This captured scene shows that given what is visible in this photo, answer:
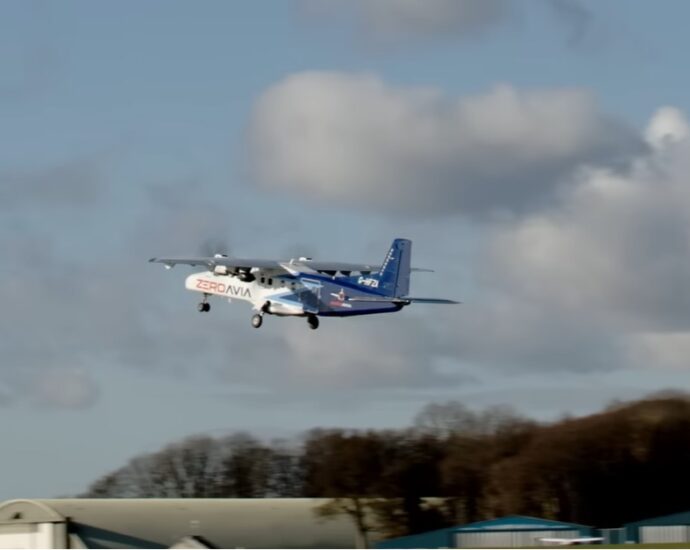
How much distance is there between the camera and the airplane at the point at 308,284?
67688 millimetres

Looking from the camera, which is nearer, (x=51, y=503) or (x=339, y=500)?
(x=51, y=503)

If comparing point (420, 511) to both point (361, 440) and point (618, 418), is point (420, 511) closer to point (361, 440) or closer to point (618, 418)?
point (361, 440)

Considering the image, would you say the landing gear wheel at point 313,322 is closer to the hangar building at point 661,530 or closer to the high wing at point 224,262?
the high wing at point 224,262

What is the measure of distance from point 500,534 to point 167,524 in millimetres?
17517

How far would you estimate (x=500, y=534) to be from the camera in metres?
75.4

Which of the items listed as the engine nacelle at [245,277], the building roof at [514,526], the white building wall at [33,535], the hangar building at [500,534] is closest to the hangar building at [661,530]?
the hangar building at [500,534]

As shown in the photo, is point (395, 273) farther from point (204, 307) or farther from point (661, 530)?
point (661, 530)

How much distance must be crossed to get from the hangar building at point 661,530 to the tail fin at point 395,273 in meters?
19.2

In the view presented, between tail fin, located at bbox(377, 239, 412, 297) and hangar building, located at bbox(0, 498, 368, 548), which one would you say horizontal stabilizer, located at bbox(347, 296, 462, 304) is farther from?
hangar building, located at bbox(0, 498, 368, 548)

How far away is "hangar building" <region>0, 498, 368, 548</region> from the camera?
244 ft

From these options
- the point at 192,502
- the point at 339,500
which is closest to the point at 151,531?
the point at 192,502

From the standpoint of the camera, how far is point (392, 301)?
6675 cm

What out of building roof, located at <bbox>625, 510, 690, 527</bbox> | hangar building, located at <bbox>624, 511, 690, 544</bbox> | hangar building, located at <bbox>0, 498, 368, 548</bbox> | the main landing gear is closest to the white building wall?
hangar building, located at <bbox>0, 498, 368, 548</bbox>

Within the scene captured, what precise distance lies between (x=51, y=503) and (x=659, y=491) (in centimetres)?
3373
